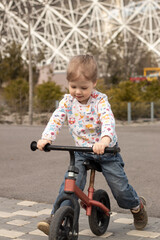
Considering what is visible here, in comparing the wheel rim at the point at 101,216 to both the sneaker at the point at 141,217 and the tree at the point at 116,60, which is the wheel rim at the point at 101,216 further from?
the tree at the point at 116,60

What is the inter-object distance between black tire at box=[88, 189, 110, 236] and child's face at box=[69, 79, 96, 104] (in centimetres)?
89

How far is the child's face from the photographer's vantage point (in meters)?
3.88

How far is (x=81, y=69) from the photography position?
12.6 ft

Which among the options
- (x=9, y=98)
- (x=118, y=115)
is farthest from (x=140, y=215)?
(x=9, y=98)

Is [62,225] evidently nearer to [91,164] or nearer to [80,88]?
[91,164]

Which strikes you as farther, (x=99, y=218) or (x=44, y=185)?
(x=44, y=185)

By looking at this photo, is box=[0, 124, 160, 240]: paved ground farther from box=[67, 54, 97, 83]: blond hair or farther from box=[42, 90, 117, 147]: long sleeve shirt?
box=[67, 54, 97, 83]: blond hair

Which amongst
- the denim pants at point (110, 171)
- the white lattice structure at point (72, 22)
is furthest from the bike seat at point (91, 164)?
the white lattice structure at point (72, 22)

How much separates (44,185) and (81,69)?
3.46m

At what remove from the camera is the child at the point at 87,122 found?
3875mm

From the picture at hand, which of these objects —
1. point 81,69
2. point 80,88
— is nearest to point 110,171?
point 80,88

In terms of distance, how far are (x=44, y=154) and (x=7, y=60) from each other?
25.3 metres

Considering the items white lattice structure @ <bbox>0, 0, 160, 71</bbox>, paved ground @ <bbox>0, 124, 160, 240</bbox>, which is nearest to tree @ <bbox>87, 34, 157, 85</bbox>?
white lattice structure @ <bbox>0, 0, 160, 71</bbox>

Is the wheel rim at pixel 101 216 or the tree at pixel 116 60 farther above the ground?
the tree at pixel 116 60
